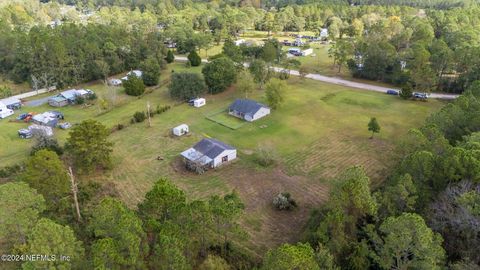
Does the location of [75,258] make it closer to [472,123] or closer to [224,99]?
[472,123]

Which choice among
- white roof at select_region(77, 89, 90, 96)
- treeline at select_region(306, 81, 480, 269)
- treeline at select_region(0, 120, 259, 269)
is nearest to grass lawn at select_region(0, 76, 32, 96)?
white roof at select_region(77, 89, 90, 96)

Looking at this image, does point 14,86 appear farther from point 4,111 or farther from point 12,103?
point 4,111

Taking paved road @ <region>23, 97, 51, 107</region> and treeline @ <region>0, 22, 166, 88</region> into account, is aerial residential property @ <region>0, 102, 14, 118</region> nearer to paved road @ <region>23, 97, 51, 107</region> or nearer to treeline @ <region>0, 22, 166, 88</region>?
paved road @ <region>23, 97, 51, 107</region>

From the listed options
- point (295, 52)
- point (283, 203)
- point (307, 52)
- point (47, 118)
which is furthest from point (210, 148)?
point (307, 52)

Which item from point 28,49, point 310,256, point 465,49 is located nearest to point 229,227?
point 310,256

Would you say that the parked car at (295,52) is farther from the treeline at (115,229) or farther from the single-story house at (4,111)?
the treeline at (115,229)
